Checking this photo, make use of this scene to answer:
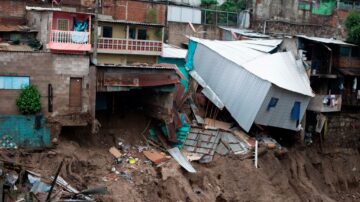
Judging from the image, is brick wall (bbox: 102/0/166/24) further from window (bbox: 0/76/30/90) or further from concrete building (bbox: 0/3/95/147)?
window (bbox: 0/76/30/90)

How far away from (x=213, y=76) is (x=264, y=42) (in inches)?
153

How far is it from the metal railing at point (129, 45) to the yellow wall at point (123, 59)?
0.39 meters

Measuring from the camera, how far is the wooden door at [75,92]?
24.9 m

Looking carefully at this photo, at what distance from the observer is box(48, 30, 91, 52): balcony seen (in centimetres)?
2483

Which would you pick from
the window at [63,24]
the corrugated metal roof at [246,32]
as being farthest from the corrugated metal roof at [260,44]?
the window at [63,24]

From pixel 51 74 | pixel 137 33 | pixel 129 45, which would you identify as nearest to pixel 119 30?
pixel 129 45

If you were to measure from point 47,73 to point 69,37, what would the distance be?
197 cm

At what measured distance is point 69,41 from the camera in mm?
25344

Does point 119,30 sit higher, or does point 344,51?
point 119,30

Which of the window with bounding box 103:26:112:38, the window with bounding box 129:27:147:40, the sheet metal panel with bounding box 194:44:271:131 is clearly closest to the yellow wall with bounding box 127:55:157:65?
the window with bounding box 129:27:147:40

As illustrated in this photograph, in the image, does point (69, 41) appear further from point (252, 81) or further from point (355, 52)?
point (355, 52)

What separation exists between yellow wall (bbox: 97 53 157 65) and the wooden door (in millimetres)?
4509

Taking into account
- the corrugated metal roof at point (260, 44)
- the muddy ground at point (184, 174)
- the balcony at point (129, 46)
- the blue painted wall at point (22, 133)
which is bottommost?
the muddy ground at point (184, 174)

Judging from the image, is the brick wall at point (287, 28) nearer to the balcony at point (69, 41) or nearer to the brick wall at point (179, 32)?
the brick wall at point (179, 32)
